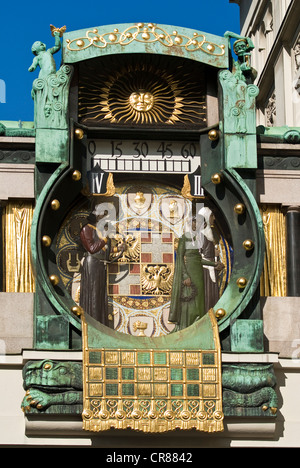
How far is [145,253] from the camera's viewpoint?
1475 cm

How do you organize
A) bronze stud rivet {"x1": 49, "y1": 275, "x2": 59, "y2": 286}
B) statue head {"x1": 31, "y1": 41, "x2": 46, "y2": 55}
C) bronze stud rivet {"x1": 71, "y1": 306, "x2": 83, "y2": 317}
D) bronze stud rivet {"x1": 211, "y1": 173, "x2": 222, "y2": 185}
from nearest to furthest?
bronze stud rivet {"x1": 71, "y1": 306, "x2": 83, "y2": 317} → bronze stud rivet {"x1": 49, "y1": 275, "x2": 59, "y2": 286} → bronze stud rivet {"x1": 211, "y1": 173, "x2": 222, "y2": 185} → statue head {"x1": 31, "y1": 41, "x2": 46, "y2": 55}

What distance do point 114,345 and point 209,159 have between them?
261cm

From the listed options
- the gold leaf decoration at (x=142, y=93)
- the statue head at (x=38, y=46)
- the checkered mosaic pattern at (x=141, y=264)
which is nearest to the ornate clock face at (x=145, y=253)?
the checkered mosaic pattern at (x=141, y=264)

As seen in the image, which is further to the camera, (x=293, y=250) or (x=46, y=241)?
(x=293, y=250)

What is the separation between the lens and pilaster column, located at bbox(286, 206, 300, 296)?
14.5 m

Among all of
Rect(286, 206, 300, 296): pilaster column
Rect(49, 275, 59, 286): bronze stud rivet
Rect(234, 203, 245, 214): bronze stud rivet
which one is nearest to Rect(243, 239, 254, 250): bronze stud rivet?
Rect(234, 203, 245, 214): bronze stud rivet

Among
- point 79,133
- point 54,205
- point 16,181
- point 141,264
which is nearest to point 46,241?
point 54,205

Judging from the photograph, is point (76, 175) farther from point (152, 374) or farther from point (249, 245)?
point (152, 374)

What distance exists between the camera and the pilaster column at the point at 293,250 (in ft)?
47.7

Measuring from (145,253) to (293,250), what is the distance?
173 cm

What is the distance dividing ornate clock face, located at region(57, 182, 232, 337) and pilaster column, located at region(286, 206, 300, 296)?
705 mm

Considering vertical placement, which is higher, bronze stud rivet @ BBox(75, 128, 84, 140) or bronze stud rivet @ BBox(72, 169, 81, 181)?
bronze stud rivet @ BBox(75, 128, 84, 140)

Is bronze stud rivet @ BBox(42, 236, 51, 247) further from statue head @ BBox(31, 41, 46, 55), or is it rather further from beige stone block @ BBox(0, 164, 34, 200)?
statue head @ BBox(31, 41, 46, 55)
